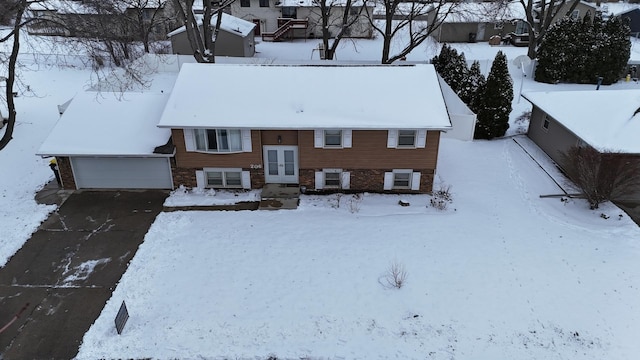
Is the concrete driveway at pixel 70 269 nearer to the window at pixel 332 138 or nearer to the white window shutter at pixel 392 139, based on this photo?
the window at pixel 332 138

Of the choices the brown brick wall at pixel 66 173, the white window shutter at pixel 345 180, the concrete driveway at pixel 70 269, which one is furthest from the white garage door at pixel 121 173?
the white window shutter at pixel 345 180

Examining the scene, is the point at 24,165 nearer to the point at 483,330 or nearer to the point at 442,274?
the point at 442,274

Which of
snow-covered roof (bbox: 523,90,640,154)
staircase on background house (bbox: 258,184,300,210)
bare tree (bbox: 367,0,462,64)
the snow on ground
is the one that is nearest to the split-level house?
staircase on background house (bbox: 258,184,300,210)

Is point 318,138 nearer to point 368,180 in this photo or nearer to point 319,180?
point 319,180

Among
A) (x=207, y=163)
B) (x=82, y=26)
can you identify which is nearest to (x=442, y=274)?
(x=207, y=163)

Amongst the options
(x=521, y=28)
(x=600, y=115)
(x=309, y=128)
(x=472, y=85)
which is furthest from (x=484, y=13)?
(x=309, y=128)
